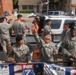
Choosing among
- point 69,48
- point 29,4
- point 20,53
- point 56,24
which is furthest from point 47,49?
point 29,4

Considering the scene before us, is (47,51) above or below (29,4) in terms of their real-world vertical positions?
above

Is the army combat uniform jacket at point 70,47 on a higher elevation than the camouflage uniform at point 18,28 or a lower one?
higher

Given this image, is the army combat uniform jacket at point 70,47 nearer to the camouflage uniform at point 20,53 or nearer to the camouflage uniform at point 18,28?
the camouflage uniform at point 20,53

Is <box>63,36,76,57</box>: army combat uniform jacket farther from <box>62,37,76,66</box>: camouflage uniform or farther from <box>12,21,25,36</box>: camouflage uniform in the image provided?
<box>12,21,25,36</box>: camouflage uniform

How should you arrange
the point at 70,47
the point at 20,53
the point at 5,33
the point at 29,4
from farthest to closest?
1. the point at 29,4
2. the point at 5,33
3. the point at 70,47
4. the point at 20,53

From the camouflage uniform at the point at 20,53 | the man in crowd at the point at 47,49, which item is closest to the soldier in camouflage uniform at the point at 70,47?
the man in crowd at the point at 47,49

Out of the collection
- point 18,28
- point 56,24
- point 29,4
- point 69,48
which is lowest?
point 29,4

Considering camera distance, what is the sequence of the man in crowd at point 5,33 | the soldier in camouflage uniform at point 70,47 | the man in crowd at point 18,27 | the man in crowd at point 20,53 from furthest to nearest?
the man in crowd at point 18,27
the man in crowd at point 5,33
the soldier in camouflage uniform at point 70,47
the man in crowd at point 20,53

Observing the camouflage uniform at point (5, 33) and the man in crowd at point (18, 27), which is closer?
the camouflage uniform at point (5, 33)

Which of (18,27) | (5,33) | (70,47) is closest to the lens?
(70,47)

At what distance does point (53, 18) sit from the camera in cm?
1561

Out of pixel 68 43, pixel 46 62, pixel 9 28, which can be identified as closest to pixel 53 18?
pixel 9 28

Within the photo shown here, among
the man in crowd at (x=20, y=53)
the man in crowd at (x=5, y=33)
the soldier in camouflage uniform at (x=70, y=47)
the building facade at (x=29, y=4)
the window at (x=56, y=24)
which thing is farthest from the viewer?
the building facade at (x=29, y=4)

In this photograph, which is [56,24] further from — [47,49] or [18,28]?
[47,49]
